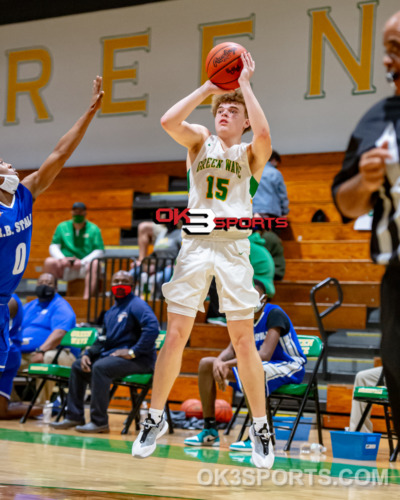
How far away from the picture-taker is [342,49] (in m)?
11.2

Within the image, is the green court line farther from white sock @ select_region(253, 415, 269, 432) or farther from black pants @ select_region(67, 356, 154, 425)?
white sock @ select_region(253, 415, 269, 432)

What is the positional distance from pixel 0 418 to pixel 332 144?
6.72 metres

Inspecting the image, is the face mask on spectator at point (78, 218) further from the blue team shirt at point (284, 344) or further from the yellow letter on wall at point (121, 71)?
the blue team shirt at point (284, 344)

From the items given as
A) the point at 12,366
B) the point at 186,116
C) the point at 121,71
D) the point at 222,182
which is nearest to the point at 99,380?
the point at 12,366

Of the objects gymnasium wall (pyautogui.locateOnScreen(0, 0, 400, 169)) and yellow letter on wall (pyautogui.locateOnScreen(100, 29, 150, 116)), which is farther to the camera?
yellow letter on wall (pyautogui.locateOnScreen(100, 29, 150, 116))

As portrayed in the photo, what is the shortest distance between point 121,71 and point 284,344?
808 centimetres

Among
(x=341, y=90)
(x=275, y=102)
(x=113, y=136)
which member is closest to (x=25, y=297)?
(x=113, y=136)

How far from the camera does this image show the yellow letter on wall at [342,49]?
1102cm

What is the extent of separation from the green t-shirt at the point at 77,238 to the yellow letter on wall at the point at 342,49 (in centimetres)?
402

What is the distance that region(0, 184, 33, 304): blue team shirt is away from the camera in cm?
353

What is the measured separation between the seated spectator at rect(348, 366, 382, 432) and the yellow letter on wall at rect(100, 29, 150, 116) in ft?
25.0

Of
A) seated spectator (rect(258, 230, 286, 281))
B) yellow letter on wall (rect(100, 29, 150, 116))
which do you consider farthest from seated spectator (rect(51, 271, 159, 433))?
yellow letter on wall (rect(100, 29, 150, 116))

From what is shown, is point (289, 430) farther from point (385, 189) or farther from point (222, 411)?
point (385, 189)

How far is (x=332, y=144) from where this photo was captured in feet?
37.6
